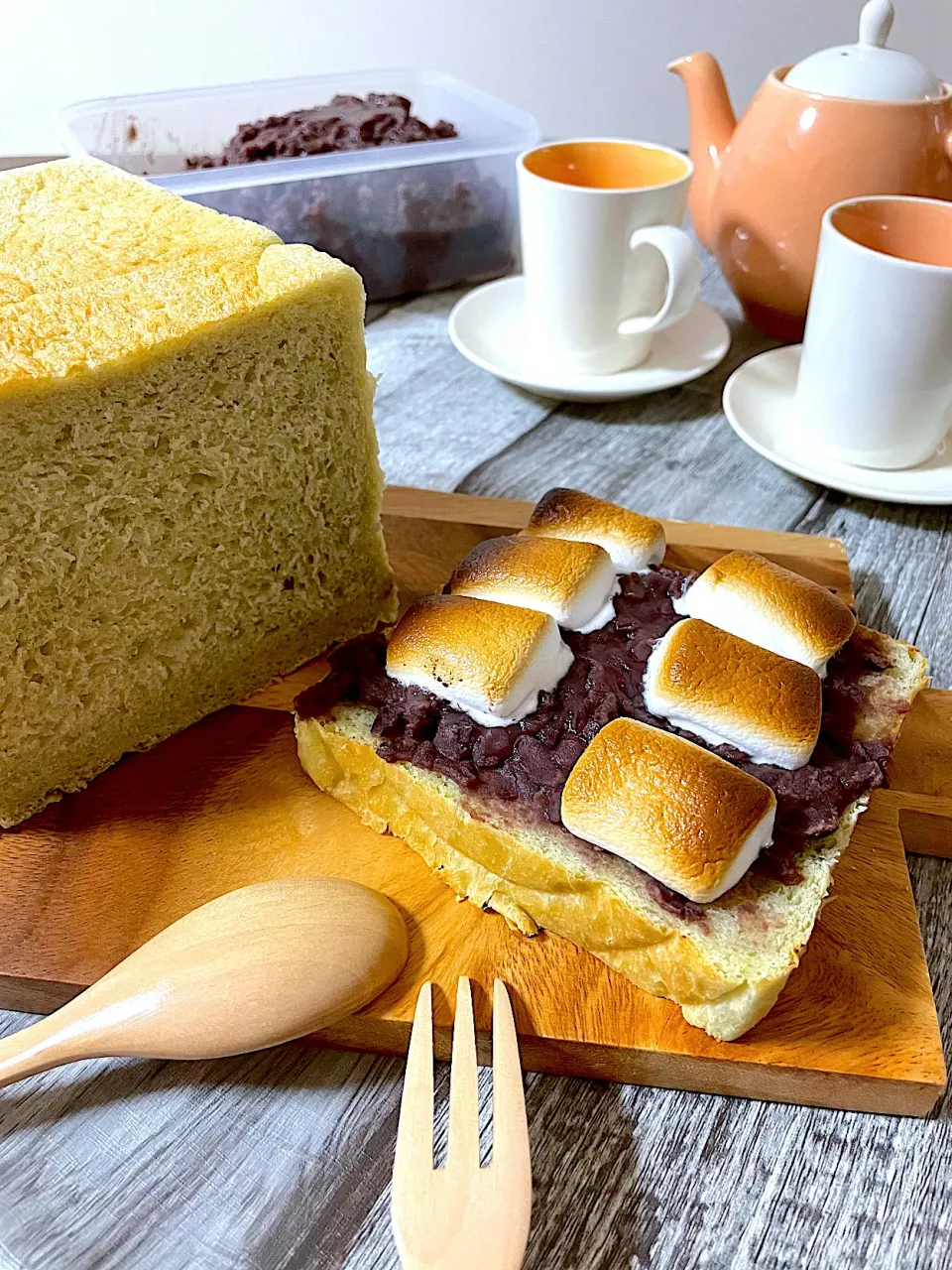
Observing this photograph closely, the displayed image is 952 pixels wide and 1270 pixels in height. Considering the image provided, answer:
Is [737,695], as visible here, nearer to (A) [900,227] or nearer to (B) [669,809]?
(B) [669,809]

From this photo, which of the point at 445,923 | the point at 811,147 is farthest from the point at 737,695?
the point at 811,147

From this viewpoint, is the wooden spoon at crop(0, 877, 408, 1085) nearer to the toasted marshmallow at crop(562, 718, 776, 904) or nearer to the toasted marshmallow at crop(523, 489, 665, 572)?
the toasted marshmallow at crop(562, 718, 776, 904)

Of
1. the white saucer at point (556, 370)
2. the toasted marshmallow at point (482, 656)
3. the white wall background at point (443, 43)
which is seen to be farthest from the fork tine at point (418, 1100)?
the white wall background at point (443, 43)

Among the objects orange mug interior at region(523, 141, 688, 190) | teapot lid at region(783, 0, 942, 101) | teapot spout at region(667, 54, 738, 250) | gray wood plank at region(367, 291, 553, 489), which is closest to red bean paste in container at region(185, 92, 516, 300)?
gray wood plank at region(367, 291, 553, 489)

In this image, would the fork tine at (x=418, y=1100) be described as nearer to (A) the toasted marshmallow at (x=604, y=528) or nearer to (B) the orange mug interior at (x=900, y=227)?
(A) the toasted marshmallow at (x=604, y=528)

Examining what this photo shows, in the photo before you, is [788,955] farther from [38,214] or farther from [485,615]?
[38,214]

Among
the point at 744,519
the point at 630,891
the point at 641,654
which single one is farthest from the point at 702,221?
the point at 630,891
